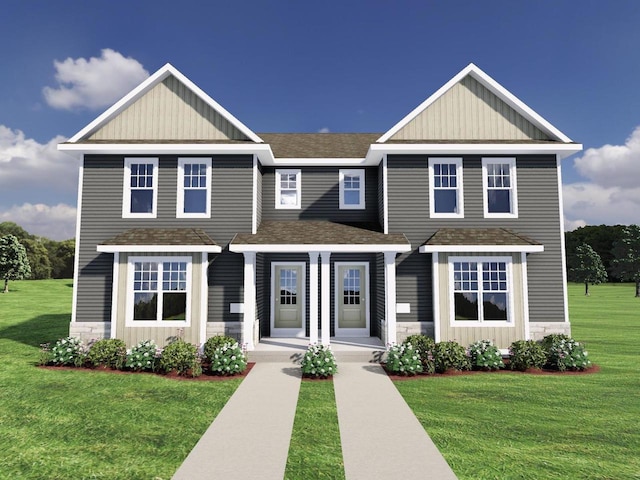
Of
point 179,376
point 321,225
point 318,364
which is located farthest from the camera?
point 321,225

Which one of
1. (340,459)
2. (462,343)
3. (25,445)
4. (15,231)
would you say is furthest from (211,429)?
(15,231)

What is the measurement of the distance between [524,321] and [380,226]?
591 centimetres

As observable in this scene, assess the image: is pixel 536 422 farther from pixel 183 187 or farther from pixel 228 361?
pixel 183 187

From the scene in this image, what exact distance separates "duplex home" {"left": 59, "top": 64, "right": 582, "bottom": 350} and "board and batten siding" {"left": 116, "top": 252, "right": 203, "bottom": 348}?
4cm

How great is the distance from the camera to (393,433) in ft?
21.9

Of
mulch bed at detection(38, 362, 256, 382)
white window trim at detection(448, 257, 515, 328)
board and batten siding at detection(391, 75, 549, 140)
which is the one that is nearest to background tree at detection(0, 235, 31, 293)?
mulch bed at detection(38, 362, 256, 382)

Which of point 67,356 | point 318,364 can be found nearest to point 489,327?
point 318,364

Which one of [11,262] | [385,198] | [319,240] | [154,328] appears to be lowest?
[154,328]

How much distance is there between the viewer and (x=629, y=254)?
48.2 metres

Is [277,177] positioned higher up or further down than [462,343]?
higher up

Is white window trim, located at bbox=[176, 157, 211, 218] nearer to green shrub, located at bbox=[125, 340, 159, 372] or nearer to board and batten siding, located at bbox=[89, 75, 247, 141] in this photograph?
board and batten siding, located at bbox=[89, 75, 247, 141]

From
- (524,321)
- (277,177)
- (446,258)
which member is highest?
(277,177)

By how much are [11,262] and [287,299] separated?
129 ft

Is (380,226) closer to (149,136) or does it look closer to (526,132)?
(526,132)
